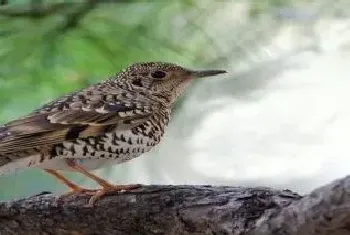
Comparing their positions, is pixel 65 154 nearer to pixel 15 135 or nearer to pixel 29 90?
pixel 15 135

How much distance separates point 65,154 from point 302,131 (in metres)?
0.74

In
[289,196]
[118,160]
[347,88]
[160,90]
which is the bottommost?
[289,196]

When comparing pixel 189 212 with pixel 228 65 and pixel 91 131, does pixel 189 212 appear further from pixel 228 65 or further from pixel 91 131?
pixel 228 65

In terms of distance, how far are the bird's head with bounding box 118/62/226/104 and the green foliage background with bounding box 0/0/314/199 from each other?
0.41 metres

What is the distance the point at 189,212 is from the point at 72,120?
234 mm

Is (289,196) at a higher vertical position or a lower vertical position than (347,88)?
lower

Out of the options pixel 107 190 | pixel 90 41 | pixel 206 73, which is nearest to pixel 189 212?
pixel 107 190

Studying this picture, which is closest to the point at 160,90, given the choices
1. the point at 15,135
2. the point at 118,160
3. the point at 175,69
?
the point at 175,69

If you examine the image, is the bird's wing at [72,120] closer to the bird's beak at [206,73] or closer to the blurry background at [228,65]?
the bird's beak at [206,73]

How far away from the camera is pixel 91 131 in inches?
43.1

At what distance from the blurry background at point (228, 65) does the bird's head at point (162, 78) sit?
406 millimetres

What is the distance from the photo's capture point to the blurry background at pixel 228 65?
1661 millimetres

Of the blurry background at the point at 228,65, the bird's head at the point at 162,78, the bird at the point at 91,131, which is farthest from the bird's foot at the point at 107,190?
the blurry background at the point at 228,65

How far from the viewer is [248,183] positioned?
5.54 feet
